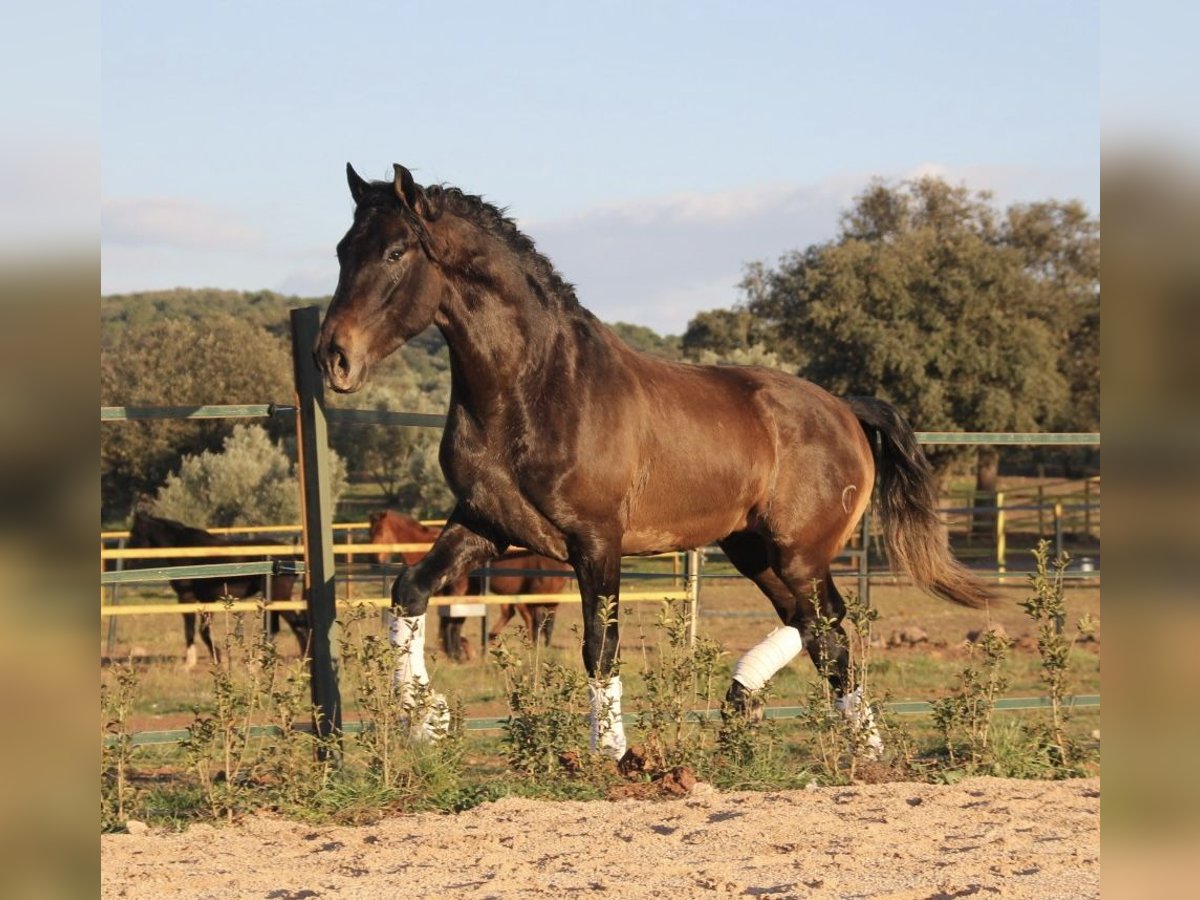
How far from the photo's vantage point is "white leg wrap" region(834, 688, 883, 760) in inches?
244

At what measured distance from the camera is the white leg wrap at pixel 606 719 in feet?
19.7

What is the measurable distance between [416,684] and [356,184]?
2.21 metres

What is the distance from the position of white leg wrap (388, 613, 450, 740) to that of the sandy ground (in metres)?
0.60

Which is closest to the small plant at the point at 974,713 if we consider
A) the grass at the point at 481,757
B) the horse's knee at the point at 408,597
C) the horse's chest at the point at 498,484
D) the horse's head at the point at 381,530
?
the grass at the point at 481,757

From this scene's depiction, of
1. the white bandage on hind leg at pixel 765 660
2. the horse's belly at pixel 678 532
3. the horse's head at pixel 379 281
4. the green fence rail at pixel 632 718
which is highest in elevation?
the horse's head at pixel 379 281

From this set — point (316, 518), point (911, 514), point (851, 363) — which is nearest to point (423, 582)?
point (316, 518)

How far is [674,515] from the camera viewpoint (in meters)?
6.64

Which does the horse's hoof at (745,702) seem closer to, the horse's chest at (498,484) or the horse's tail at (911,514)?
the horse's chest at (498,484)

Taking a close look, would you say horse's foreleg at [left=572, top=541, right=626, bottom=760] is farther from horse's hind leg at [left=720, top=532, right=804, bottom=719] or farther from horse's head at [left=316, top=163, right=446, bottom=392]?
horse's head at [left=316, top=163, right=446, bottom=392]

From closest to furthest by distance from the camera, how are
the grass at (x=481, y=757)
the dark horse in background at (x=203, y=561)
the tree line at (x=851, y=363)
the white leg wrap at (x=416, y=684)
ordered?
the grass at (x=481, y=757) < the white leg wrap at (x=416, y=684) < the dark horse in background at (x=203, y=561) < the tree line at (x=851, y=363)

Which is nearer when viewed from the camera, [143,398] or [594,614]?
[594,614]
